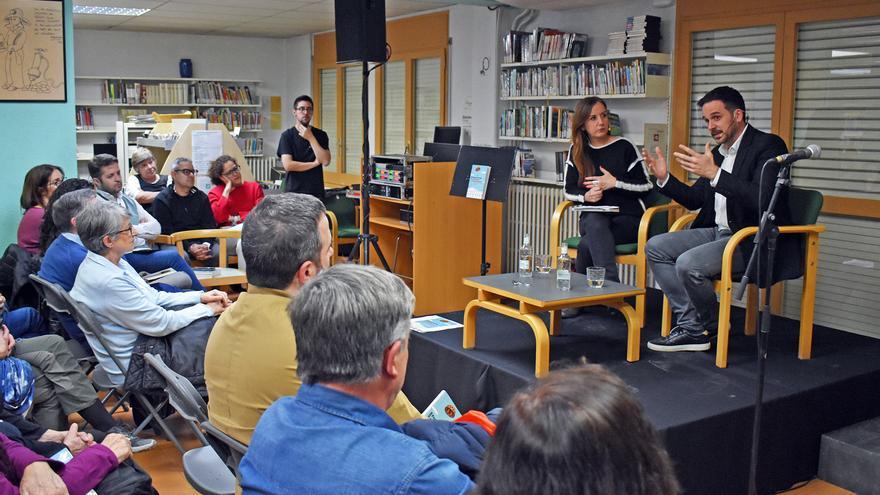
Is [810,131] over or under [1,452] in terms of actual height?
over

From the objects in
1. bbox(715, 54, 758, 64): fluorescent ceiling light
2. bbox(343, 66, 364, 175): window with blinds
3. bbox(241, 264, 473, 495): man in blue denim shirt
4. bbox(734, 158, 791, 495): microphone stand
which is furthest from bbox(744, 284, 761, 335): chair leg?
bbox(343, 66, 364, 175): window with blinds

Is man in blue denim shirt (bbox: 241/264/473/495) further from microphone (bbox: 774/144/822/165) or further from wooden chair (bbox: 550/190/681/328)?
wooden chair (bbox: 550/190/681/328)

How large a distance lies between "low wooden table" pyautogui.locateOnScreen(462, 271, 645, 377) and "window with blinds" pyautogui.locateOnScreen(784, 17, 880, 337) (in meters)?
1.93


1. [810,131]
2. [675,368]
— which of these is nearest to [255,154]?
[810,131]

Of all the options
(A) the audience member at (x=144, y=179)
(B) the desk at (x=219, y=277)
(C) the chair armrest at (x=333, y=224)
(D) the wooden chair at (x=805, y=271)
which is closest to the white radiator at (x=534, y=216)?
(C) the chair armrest at (x=333, y=224)

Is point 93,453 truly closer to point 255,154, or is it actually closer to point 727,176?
point 727,176

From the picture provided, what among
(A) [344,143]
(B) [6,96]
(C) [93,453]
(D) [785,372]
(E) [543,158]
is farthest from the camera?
(A) [344,143]

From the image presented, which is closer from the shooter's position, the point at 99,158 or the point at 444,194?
the point at 99,158

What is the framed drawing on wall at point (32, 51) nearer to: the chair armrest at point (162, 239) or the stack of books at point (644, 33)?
the chair armrest at point (162, 239)

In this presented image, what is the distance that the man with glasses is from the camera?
18.8 feet

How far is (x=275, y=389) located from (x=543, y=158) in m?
5.92

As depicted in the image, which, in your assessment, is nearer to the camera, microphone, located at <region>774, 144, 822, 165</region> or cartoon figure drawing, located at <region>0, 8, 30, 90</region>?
microphone, located at <region>774, 144, 822, 165</region>

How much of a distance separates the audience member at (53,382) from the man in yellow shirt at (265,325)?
54.9 inches

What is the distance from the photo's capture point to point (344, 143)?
11.0 metres
